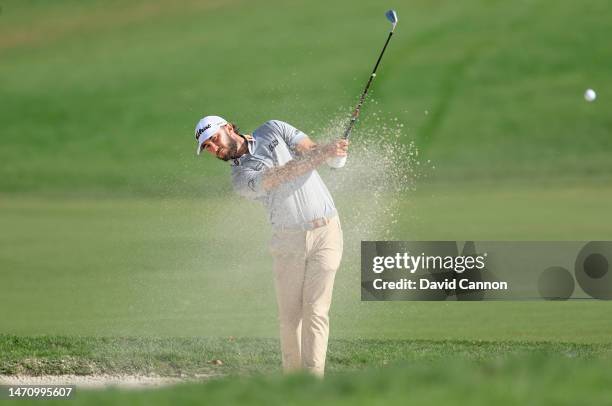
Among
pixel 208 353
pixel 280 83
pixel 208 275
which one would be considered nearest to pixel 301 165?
pixel 208 353

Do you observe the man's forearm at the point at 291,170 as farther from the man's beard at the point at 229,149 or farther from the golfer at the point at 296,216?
the man's beard at the point at 229,149

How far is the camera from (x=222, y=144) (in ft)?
24.1

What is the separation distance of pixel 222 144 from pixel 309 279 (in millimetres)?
931

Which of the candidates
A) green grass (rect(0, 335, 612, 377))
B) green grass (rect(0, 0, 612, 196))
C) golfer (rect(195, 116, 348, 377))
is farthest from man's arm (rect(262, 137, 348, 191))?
green grass (rect(0, 0, 612, 196))

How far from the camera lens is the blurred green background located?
11.3 m

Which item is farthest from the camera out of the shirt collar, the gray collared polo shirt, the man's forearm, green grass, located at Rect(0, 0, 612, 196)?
green grass, located at Rect(0, 0, 612, 196)

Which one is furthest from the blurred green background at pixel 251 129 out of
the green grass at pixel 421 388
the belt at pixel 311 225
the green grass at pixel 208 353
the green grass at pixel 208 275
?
the green grass at pixel 421 388

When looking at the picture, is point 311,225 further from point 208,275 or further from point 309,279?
point 208,275

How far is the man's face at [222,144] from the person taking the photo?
732 centimetres

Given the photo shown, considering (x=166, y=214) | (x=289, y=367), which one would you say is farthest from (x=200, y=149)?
(x=166, y=214)

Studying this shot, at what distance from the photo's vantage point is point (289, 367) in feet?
24.7

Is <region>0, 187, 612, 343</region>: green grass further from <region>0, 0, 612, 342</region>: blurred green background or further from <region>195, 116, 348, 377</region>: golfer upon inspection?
<region>195, 116, 348, 377</region>: golfer

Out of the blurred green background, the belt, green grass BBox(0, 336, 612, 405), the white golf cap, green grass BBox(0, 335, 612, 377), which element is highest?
the blurred green background

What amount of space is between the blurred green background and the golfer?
2.68 metres
